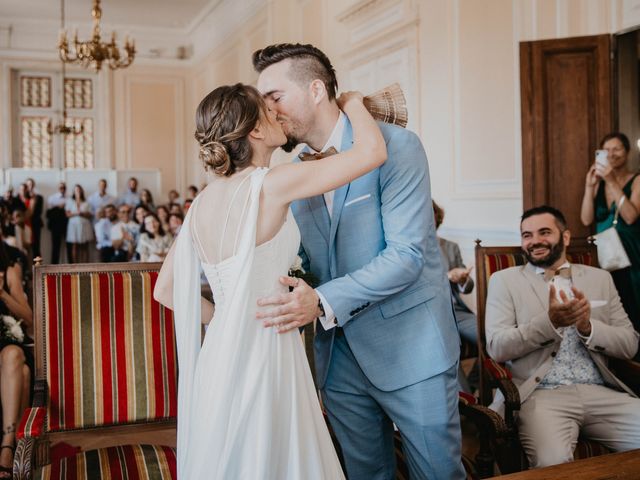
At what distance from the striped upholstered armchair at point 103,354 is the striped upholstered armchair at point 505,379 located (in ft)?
3.82

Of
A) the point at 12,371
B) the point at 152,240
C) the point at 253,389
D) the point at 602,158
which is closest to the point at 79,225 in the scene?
the point at 152,240

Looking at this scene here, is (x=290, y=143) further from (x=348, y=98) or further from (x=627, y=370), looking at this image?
(x=627, y=370)

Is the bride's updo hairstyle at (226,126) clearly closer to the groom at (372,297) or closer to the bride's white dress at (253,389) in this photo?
the bride's white dress at (253,389)

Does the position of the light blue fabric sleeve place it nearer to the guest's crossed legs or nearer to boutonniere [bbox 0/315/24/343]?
the guest's crossed legs

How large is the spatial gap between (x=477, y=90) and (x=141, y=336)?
13.0 ft

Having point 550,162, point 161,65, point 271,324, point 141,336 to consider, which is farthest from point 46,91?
point 271,324

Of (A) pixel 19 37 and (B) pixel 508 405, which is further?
(A) pixel 19 37

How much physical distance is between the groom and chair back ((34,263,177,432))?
2.54 ft

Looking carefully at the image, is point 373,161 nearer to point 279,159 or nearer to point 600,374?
point 600,374

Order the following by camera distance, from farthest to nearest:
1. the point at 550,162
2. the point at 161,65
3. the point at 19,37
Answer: the point at 161,65 → the point at 19,37 → the point at 550,162

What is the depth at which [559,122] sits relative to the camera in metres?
4.54

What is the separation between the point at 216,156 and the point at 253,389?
1.83 ft

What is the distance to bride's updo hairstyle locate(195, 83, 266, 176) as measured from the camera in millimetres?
1537

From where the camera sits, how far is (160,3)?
483 inches
